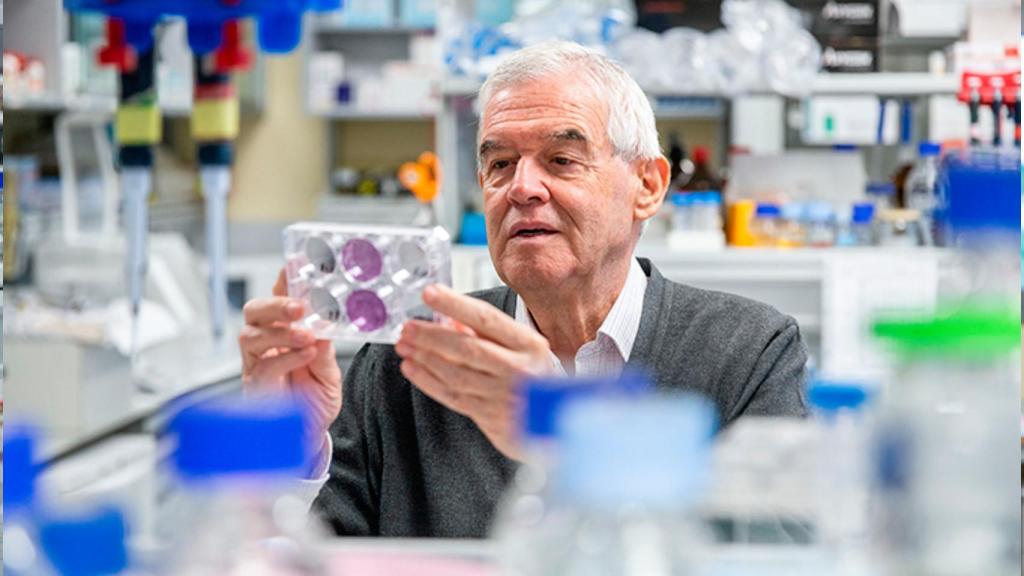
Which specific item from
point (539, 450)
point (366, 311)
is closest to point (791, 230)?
point (366, 311)

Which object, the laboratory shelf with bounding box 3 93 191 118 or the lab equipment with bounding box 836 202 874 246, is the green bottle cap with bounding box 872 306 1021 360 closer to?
the lab equipment with bounding box 836 202 874 246

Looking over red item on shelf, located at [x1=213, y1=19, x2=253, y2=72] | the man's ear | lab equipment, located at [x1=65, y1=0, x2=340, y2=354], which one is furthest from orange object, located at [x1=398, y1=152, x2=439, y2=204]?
the man's ear

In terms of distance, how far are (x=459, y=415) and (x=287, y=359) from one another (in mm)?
458

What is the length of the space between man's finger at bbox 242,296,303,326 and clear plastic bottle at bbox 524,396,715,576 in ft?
2.05

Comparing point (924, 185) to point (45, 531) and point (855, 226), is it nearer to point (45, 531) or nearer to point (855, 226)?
point (855, 226)

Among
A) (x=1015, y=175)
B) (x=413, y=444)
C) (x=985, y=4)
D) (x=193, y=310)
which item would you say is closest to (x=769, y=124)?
(x=985, y=4)

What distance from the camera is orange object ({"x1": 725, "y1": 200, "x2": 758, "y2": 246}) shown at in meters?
3.85

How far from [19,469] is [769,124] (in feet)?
21.1

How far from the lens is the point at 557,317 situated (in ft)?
6.21

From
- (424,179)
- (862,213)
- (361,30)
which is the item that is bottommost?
(862,213)

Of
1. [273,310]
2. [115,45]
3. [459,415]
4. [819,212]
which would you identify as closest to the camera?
[273,310]

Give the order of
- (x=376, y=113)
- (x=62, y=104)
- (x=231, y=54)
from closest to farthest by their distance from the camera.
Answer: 1. (x=231, y=54)
2. (x=62, y=104)
3. (x=376, y=113)

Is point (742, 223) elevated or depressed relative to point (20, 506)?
depressed

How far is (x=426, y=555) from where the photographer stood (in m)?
0.72
